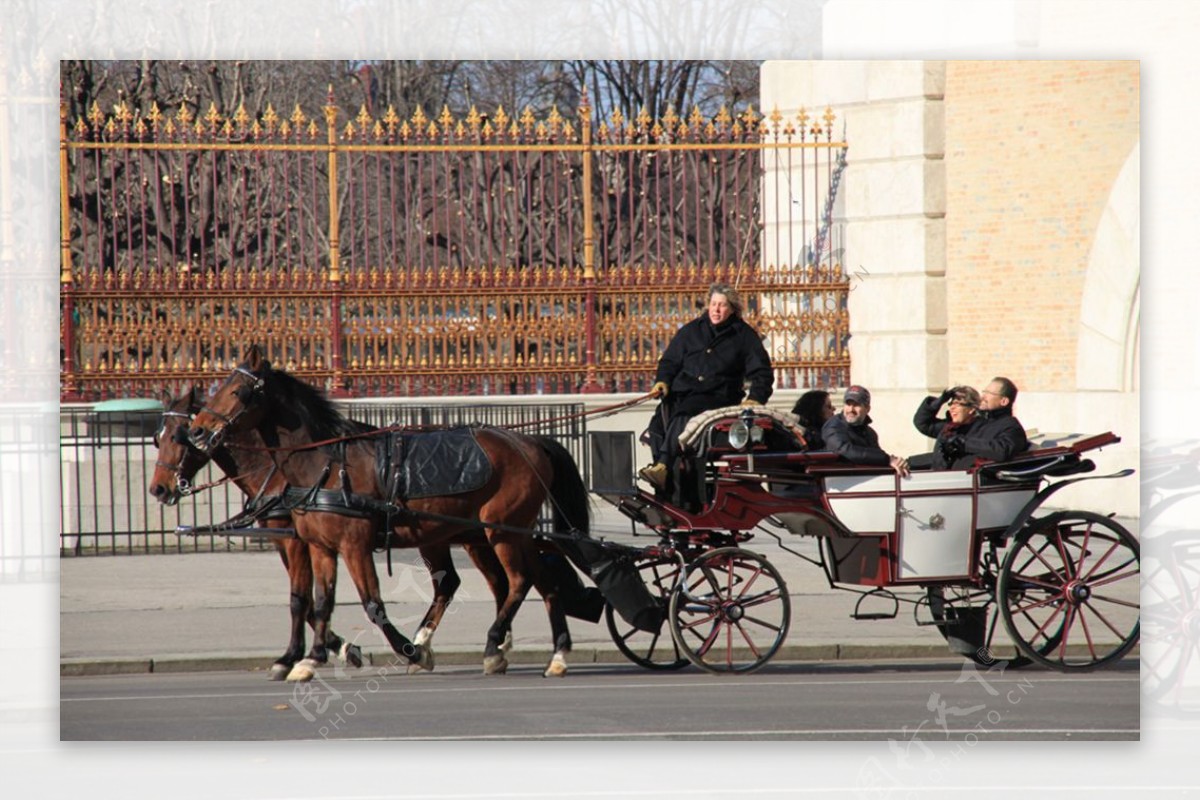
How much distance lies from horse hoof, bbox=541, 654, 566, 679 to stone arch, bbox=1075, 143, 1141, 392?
166 inches

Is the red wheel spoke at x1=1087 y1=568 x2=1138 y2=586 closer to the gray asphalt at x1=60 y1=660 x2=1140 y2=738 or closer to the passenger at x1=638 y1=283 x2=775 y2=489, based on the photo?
the gray asphalt at x1=60 y1=660 x2=1140 y2=738

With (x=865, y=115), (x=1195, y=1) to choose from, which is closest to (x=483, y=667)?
(x=1195, y=1)

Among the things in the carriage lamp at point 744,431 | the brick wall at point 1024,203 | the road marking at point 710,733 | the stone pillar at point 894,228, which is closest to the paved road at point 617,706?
the road marking at point 710,733

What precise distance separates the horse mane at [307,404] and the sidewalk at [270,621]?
1230 mm

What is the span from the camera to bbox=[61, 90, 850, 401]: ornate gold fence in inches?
488

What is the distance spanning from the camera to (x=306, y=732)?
786 centimetres

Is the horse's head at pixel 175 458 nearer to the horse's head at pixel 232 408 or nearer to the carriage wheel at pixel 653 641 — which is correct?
the horse's head at pixel 232 408

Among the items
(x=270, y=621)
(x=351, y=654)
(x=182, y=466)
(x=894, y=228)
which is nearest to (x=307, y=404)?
(x=182, y=466)

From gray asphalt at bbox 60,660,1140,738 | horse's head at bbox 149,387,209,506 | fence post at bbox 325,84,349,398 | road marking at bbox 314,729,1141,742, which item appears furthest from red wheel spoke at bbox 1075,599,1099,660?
fence post at bbox 325,84,349,398

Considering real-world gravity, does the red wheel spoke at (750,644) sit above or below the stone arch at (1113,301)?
below

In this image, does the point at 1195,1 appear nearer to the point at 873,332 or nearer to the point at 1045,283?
the point at 1045,283

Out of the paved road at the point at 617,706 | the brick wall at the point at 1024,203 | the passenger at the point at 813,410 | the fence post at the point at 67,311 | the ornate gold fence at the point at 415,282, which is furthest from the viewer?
the ornate gold fence at the point at 415,282

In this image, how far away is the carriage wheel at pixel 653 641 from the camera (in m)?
8.52

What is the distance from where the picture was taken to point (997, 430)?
8.37 meters
